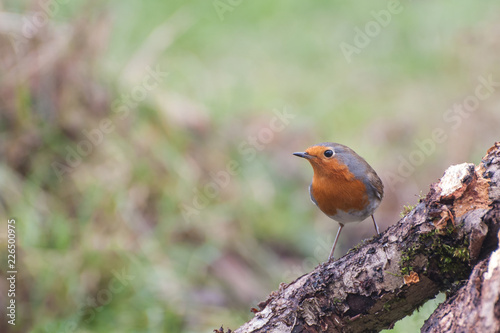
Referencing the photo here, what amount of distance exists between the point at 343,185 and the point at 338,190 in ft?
0.15

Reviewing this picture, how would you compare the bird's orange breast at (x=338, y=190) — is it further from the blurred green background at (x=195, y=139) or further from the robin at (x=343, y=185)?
the blurred green background at (x=195, y=139)

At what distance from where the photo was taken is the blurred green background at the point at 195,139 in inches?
187

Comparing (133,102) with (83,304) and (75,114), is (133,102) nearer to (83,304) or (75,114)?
(75,114)

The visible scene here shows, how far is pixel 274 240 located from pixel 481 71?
425 cm

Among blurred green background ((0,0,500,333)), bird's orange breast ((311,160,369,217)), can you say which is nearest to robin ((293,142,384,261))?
bird's orange breast ((311,160,369,217))

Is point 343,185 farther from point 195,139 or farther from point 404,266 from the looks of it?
point 195,139

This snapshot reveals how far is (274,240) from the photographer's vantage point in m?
6.14

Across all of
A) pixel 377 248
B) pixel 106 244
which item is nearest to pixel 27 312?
pixel 106 244

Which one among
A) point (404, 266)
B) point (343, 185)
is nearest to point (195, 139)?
point (343, 185)

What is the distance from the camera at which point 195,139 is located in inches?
255

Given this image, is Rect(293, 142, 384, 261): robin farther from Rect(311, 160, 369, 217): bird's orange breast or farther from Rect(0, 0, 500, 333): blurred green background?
Rect(0, 0, 500, 333): blurred green background

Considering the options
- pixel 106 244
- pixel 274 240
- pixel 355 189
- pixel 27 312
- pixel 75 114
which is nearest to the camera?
pixel 355 189

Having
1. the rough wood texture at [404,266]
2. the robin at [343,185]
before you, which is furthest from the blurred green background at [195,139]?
the rough wood texture at [404,266]

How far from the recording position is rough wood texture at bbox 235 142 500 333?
233cm
